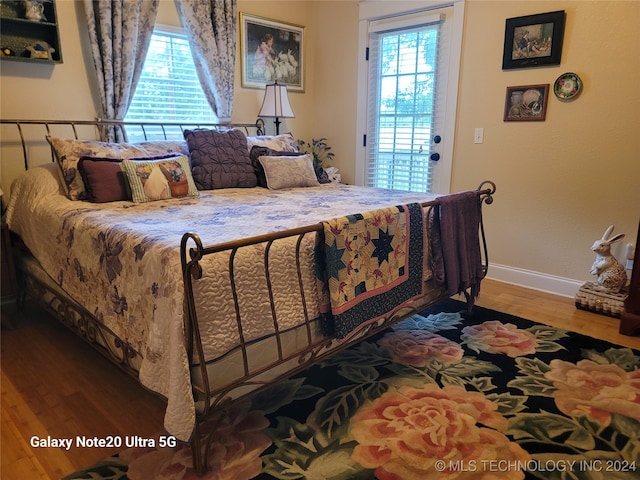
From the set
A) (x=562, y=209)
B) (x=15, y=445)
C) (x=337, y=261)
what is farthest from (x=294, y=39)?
(x=15, y=445)

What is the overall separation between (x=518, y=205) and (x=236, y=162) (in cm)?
212

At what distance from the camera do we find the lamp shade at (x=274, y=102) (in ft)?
12.4

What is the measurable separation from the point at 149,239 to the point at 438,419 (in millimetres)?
1343

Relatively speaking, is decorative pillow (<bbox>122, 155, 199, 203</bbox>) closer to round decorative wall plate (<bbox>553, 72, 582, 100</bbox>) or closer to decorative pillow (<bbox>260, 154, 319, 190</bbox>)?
decorative pillow (<bbox>260, 154, 319, 190</bbox>)

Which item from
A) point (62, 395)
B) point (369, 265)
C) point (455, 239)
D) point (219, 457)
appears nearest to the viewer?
point (219, 457)

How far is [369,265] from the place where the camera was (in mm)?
Result: 1839

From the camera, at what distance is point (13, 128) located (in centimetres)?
273

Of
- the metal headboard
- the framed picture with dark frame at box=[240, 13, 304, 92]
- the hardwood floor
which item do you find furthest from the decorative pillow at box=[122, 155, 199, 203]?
the framed picture with dark frame at box=[240, 13, 304, 92]

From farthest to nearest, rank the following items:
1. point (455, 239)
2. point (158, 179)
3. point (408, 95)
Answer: point (408, 95) → point (158, 179) → point (455, 239)

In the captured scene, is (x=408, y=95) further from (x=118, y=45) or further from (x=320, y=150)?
(x=118, y=45)

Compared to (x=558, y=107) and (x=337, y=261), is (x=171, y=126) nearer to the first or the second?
(x=337, y=261)

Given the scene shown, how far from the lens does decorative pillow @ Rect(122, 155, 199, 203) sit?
8.00 ft

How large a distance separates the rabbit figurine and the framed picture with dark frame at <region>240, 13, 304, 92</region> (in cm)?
297

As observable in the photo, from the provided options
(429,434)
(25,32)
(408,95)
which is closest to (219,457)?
(429,434)
